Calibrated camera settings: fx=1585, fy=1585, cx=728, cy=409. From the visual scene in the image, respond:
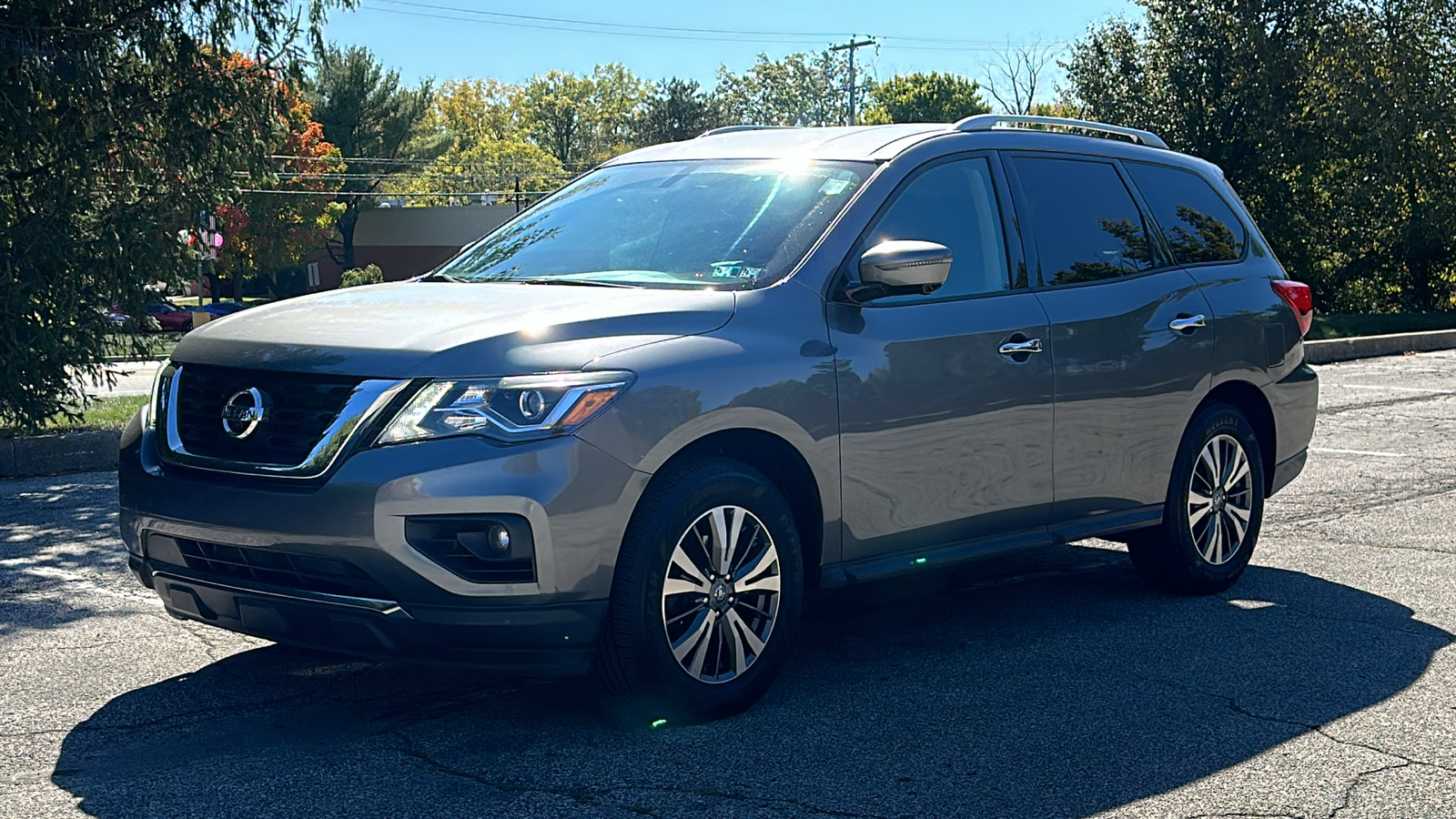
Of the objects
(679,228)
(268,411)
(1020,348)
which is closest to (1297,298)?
(1020,348)

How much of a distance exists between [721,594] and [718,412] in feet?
1.79

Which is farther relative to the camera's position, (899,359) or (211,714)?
(899,359)

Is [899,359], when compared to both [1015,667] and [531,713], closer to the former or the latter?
[1015,667]

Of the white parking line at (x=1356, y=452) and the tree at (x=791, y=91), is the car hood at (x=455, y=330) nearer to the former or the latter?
the white parking line at (x=1356, y=452)

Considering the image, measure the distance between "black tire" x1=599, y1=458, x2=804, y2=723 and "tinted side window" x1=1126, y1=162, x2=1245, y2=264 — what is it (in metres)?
2.74

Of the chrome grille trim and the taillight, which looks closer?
the chrome grille trim

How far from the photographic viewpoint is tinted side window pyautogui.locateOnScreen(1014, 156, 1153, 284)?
6078mm

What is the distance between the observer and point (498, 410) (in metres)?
4.30

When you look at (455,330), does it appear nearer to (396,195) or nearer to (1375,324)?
(1375,324)

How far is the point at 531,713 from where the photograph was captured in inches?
→ 190

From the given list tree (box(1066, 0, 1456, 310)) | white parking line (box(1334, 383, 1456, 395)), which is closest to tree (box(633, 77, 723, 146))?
tree (box(1066, 0, 1456, 310))

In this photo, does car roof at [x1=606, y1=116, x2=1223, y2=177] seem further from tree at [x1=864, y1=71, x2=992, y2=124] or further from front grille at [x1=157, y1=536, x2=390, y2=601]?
tree at [x1=864, y1=71, x2=992, y2=124]

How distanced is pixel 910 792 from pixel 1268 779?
3.31 ft

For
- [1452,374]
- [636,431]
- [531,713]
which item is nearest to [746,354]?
[636,431]
